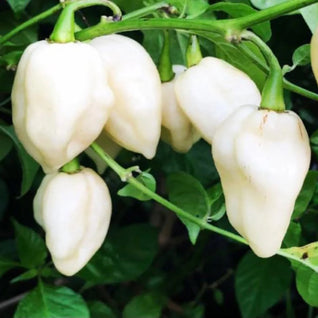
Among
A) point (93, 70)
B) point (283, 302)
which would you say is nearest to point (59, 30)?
point (93, 70)

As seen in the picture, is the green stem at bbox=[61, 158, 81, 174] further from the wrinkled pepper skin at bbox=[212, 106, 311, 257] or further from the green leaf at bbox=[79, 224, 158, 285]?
the green leaf at bbox=[79, 224, 158, 285]

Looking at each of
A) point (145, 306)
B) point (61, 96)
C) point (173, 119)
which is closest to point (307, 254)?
point (173, 119)

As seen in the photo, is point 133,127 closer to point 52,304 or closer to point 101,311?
point 52,304

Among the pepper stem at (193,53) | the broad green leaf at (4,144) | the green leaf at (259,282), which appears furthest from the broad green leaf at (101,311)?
the pepper stem at (193,53)

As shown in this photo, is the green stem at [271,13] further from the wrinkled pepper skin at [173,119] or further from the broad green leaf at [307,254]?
the broad green leaf at [307,254]

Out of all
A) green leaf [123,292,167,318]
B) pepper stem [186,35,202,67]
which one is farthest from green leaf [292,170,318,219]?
green leaf [123,292,167,318]

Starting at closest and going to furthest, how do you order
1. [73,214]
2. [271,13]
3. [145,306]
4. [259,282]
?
1. [271,13]
2. [73,214]
3. [259,282]
4. [145,306]

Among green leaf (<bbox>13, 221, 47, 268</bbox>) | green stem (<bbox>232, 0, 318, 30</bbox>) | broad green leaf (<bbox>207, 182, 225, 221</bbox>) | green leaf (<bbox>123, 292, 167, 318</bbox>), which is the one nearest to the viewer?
green stem (<bbox>232, 0, 318, 30</bbox>)
